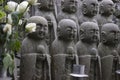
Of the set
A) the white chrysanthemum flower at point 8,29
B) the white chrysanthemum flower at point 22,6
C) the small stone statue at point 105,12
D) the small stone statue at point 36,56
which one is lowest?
the small stone statue at point 36,56

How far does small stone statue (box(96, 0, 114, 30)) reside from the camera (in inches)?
198

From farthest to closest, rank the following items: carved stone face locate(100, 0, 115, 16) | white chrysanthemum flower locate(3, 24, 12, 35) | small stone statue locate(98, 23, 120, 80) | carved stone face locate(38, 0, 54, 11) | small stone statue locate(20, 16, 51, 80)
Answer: carved stone face locate(100, 0, 115, 16), carved stone face locate(38, 0, 54, 11), small stone statue locate(98, 23, 120, 80), small stone statue locate(20, 16, 51, 80), white chrysanthemum flower locate(3, 24, 12, 35)

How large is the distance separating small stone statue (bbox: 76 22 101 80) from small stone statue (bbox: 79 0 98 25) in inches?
24.3

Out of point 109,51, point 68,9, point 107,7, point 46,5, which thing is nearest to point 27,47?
point 46,5

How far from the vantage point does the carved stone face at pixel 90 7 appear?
4.75 metres

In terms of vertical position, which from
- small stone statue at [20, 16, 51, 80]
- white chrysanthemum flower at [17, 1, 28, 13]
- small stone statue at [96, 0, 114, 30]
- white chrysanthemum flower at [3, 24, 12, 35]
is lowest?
small stone statue at [20, 16, 51, 80]

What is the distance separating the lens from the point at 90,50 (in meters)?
4.18

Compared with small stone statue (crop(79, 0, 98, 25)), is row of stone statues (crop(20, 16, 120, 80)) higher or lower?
lower

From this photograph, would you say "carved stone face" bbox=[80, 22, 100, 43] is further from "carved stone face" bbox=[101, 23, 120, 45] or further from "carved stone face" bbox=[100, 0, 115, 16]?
"carved stone face" bbox=[100, 0, 115, 16]

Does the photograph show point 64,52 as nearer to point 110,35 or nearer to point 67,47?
point 67,47

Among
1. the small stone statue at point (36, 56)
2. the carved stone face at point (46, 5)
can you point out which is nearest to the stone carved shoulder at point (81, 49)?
the small stone statue at point (36, 56)

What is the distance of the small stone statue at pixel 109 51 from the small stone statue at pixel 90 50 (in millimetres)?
167

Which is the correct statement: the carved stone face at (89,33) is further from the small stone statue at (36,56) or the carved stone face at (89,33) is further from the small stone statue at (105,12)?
the small stone statue at (105,12)

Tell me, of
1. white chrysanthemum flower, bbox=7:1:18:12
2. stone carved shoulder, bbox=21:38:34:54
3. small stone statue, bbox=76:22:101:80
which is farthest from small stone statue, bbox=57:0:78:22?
white chrysanthemum flower, bbox=7:1:18:12
